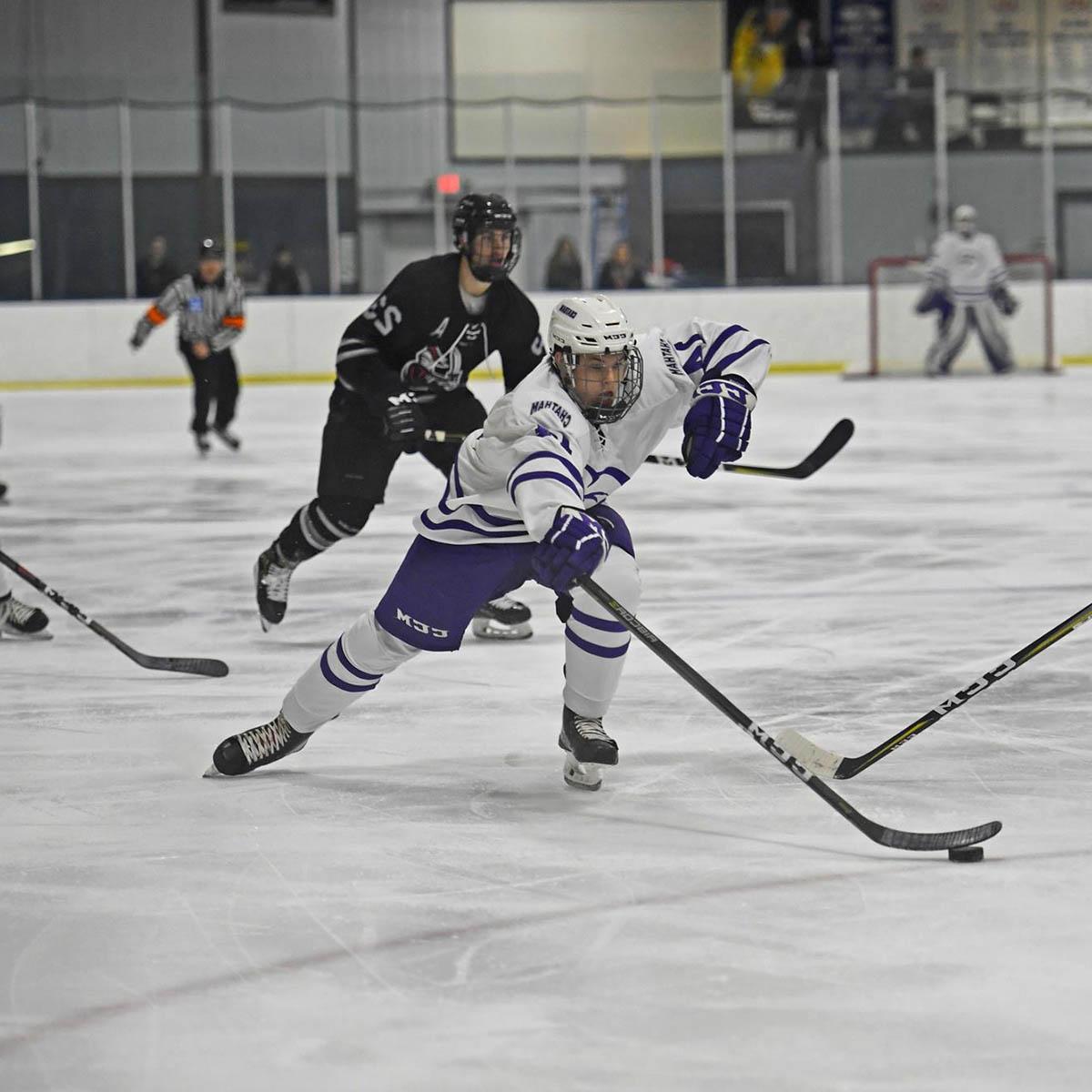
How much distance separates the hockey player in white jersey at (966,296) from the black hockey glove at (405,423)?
32.8 ft

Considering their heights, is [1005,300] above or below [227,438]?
above

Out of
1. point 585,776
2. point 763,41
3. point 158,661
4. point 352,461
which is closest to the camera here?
point 585,776

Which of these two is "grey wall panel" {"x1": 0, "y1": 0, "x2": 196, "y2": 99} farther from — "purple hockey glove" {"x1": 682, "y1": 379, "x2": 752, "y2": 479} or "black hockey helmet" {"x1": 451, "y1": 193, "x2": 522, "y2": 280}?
"purple hockey glove" {"x1": 682, "y1": 379, "x2": 752, "y2": 479}

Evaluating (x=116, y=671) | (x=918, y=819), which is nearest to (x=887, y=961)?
(x=918, y=819)

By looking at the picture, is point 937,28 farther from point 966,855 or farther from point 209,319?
point 966,855

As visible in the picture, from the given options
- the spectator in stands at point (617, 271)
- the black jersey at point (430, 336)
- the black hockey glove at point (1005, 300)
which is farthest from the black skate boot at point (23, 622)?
the black hockey glove at point (1005, 300)

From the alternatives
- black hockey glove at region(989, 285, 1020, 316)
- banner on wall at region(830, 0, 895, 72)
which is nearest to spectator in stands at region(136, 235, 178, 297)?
black hockey glove at region(989, 285, 1020, 316)

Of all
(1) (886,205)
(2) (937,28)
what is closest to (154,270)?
(1) (886,205)

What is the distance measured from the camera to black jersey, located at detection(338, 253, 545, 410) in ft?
13.2

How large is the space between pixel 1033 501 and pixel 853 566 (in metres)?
1.53

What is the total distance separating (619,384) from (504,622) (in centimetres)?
161

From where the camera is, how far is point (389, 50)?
55.1 ft

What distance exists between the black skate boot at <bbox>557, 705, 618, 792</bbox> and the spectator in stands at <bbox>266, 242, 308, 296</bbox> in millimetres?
11388

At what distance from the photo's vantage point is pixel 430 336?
4.06 m
